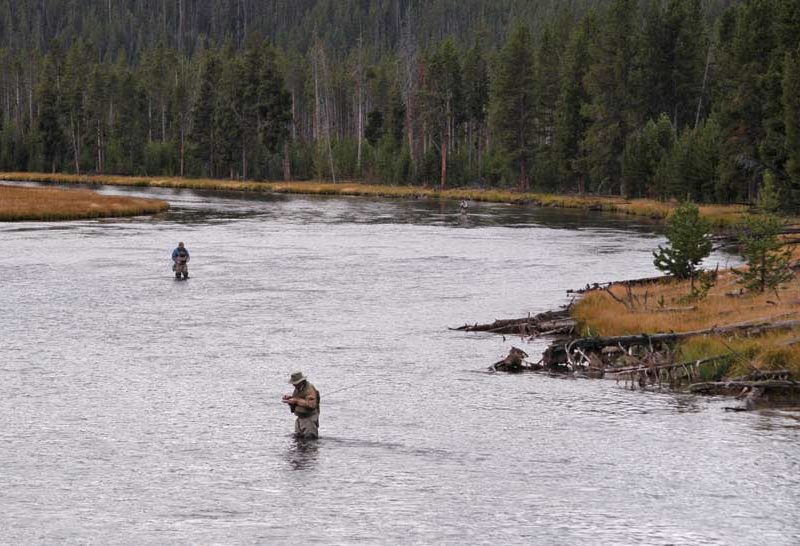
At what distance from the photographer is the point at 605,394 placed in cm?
2903

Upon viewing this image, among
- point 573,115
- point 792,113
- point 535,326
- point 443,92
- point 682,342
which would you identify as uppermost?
point 443,92

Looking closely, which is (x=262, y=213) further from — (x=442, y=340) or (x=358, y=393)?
(x=358, y=393)

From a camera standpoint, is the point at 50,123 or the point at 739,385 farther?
the point at 50,123

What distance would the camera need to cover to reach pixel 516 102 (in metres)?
124

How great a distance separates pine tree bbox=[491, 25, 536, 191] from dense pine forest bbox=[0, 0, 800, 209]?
0.16 m

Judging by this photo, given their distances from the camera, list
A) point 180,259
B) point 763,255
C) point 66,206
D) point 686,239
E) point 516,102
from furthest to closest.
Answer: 1. point 516,102
2. point 66,206
3. point 180,259
4. point 686,239
5. point 763,255

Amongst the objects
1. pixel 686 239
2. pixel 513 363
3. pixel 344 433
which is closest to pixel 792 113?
pixel 686 239

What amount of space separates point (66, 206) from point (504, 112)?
4997cm

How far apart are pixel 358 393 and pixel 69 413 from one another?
7113 millimetres

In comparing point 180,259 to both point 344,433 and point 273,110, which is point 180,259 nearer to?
point 344,433

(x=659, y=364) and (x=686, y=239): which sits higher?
(x=686, y=239)

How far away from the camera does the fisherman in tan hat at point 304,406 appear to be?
2388cm

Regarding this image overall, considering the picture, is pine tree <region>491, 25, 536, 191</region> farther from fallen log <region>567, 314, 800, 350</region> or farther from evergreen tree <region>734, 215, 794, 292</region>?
fallen log <region>567, 314, 800, 350</region>

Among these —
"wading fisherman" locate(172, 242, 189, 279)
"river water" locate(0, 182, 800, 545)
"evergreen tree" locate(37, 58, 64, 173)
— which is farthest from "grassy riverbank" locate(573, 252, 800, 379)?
"evergreen tree" locate(37, 58, 64, 173)
